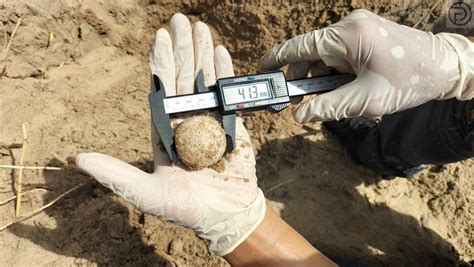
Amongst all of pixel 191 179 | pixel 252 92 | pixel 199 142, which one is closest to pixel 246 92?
pixel 252 92

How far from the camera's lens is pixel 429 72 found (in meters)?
2.23

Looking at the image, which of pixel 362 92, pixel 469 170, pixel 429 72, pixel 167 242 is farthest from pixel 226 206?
pixel 469 170

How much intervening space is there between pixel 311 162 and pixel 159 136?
1616mm

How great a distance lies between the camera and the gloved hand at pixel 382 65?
2178 millimetres

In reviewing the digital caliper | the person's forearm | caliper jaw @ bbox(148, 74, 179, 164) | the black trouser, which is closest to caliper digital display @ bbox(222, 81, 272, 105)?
the digital caliper

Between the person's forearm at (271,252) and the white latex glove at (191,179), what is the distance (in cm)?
6

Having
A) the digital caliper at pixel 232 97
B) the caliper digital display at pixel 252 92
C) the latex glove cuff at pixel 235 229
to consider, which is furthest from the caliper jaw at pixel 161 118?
the latex glove cuff at pixel 235 229

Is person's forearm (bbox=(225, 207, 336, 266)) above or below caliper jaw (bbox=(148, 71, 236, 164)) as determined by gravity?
below

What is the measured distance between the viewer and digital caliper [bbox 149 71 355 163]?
223cm

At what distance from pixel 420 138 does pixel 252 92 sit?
1.28 metres

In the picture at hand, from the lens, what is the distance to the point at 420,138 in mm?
2783

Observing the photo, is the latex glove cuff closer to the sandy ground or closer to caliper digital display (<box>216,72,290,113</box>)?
the sandy ground

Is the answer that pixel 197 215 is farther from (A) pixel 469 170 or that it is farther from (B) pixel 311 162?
(A) pixel 469 170

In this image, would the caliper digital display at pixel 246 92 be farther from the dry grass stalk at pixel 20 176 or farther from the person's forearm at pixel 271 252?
the dry grass stalk at pixel 20 176
